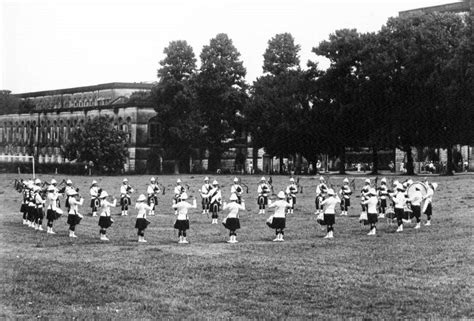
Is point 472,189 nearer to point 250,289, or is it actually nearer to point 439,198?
point 439,198

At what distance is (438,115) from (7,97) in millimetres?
79057

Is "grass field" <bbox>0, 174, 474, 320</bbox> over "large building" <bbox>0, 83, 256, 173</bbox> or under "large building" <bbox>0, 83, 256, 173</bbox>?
under

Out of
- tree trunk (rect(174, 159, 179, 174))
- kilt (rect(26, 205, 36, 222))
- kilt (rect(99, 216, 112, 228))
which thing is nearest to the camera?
kilt (rect(99, 216, 112, 228))

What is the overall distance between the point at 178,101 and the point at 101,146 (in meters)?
10.3

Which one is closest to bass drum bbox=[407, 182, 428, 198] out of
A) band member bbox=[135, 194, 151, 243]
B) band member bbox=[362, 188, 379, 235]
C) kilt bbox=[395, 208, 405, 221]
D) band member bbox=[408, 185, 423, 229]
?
band member bbox=[408, 185, 423, 229]

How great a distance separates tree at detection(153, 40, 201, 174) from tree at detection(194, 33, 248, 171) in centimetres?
148

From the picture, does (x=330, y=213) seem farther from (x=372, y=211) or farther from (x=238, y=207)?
(x=238, y=207)

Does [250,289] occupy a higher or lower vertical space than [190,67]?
lower

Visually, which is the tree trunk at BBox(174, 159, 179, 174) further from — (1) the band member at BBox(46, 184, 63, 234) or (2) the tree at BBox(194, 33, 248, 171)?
(1) the band member at BBox(46, 184, 63, 234)

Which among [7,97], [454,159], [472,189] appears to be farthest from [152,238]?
[7,97]

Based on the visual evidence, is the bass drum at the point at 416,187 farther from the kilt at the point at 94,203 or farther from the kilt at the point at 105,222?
the kilt at the point at 94,203

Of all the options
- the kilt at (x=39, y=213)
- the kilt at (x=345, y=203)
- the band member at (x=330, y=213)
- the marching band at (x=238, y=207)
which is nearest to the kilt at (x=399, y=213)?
the marching band at (x=238, y=207)

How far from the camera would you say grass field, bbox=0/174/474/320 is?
51.0 ft

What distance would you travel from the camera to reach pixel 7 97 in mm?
116625
